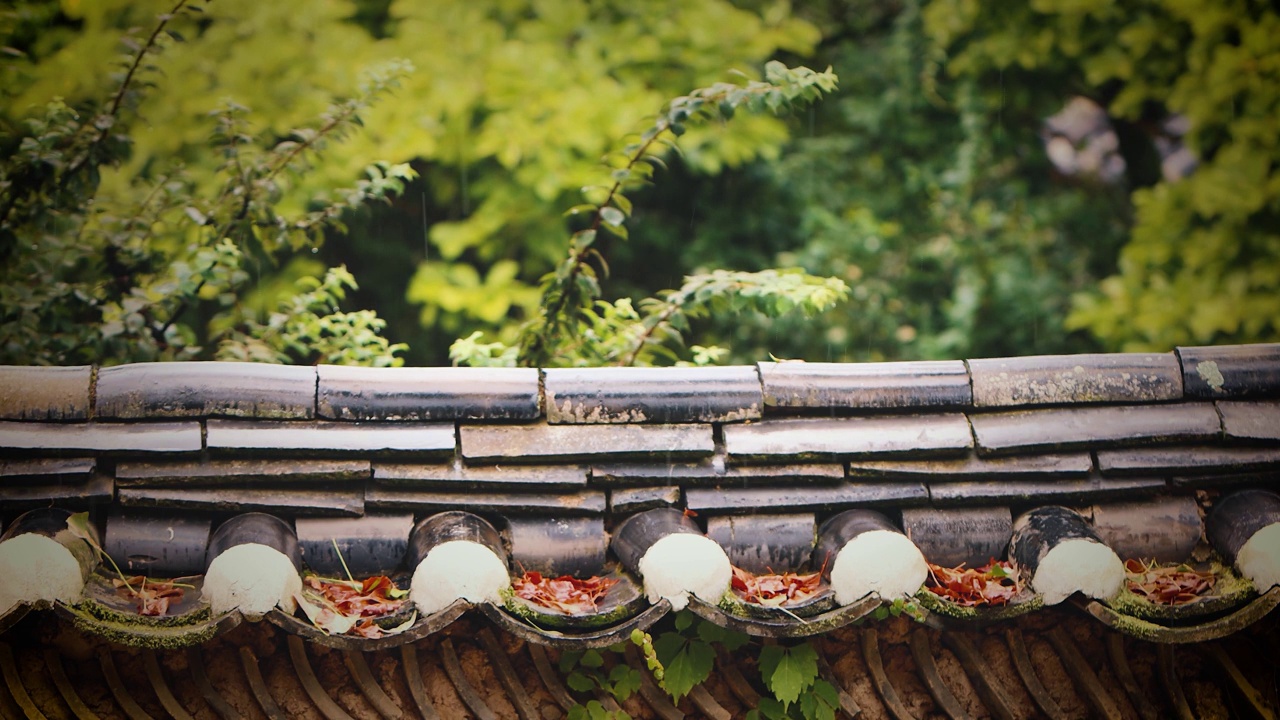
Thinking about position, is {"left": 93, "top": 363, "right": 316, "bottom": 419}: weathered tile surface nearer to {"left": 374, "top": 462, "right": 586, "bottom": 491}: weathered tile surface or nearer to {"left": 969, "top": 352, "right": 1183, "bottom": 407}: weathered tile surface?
{"left": 374, "top": 462, "right": 586, "bottom": 491}: weathered tile surface

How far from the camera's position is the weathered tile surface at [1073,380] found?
2318mm

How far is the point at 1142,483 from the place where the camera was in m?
2.29

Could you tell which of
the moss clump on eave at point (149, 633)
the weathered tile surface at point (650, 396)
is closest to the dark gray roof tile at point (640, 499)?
the weathered tile surface at point (650, 396)

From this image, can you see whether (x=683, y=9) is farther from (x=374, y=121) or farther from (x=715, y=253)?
(x=374, y=121)

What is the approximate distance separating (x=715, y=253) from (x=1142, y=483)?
16.0 ft

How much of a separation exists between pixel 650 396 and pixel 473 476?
0.42m

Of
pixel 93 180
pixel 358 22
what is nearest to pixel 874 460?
pixel 93 180

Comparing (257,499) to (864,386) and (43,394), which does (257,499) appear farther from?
(864,386)

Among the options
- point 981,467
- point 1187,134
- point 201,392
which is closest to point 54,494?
point 201,392

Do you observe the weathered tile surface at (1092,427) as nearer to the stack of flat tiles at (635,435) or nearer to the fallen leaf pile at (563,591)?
the stack of flat tiles at (635,435)

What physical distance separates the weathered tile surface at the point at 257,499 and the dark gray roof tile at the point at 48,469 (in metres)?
0.08

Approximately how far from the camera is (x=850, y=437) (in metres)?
2.24

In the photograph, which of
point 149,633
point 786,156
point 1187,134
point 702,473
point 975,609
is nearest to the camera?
point 149,633

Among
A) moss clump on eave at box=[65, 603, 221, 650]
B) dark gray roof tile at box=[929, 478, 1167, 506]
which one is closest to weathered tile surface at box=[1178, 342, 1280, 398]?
dark gray roof tile at box=[929, 478, 1167, 506]
